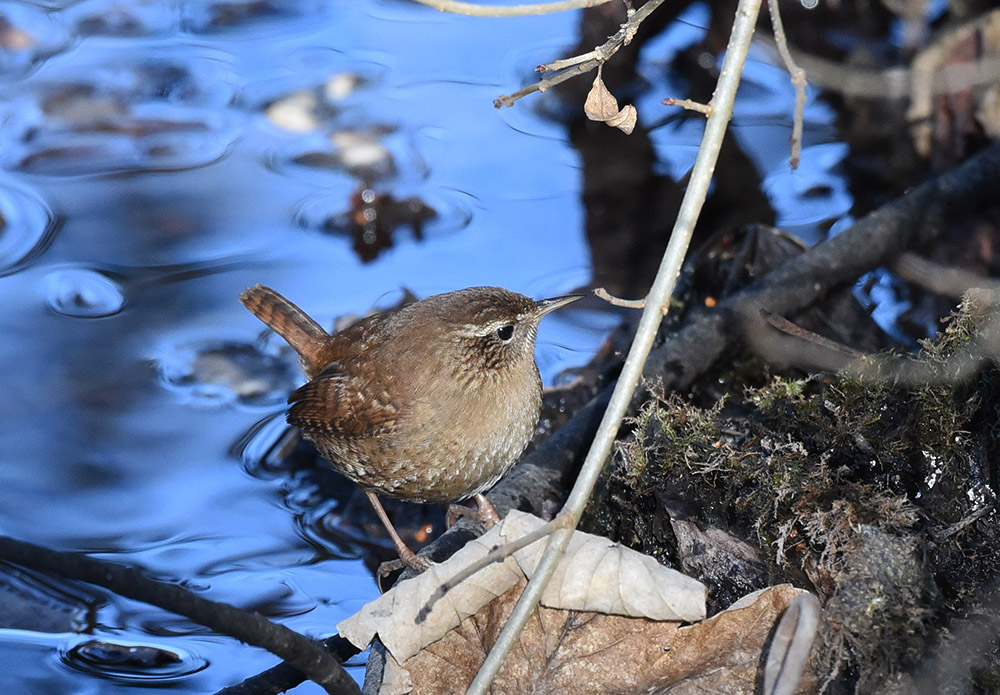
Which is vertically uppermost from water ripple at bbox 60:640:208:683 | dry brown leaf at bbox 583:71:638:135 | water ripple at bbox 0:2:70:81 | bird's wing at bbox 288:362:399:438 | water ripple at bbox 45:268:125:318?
water ripple at bbox 0:2:70:81

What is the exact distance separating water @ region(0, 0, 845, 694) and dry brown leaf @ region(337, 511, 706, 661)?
3.49 feet

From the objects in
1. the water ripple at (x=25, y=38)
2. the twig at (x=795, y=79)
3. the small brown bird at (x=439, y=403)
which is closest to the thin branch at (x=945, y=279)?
the twig at (x=795, y=79)

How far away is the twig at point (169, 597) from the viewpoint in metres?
2.02

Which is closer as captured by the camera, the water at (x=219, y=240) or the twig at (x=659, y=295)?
the twig at (x=659, y=295)

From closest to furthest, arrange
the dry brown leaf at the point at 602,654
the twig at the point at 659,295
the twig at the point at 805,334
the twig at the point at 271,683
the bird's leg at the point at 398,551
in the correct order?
the twig at the point at 659,295 < the dry brown leaf at the point at 602,654 < the twig at the point at 271,683 < the bird's leg at the point at 398,551 < the twig at the point at 805,334

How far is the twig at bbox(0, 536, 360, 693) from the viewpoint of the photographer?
2.02 meters

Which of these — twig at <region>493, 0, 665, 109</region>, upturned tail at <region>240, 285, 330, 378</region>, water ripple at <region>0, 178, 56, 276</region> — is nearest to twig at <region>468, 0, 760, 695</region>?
twig at <region>493, 0, 665, 109</region>

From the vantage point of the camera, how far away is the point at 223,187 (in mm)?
6574

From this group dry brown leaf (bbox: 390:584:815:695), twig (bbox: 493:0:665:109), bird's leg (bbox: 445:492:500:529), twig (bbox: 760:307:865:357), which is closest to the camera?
twig (bbox: 493:0:665:109)

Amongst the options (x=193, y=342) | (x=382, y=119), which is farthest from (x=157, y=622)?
(x=382, y=119)

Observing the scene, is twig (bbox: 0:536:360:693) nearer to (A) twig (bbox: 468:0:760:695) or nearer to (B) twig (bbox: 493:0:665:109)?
(A) twig (bbox: 468:0:760:695)

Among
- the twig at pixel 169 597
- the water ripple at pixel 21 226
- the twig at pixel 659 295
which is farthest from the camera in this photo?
the water ripple at pixel 21 226

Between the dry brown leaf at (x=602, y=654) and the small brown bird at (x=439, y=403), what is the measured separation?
0.94 meters

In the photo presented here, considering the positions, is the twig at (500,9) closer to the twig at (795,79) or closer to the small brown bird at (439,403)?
the twig at (795,79)
